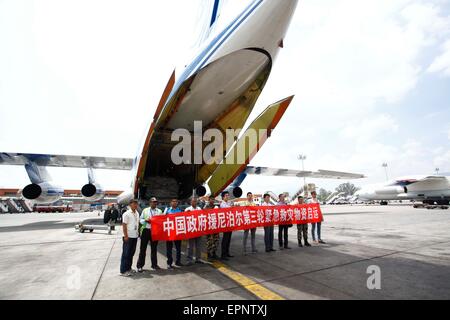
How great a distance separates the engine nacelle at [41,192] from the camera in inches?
503

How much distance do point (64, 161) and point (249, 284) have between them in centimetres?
1646

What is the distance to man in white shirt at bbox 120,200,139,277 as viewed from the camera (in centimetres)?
449

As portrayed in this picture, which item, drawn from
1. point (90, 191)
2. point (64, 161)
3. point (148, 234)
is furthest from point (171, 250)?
point (64, 161)

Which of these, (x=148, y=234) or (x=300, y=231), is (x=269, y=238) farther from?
(x=148, y=234)

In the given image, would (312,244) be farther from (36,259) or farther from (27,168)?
(27,168)

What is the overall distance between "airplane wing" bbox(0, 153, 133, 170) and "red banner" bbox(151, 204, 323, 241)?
12580 mm

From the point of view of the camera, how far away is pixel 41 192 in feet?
43.0

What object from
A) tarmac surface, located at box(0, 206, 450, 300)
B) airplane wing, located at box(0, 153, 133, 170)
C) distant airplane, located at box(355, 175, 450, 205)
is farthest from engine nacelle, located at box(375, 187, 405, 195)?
airplane wing, located at box(0, 153, 133, 170)

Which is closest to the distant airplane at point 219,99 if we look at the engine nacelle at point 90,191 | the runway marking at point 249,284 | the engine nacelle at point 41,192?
the runway marking at point 249,284

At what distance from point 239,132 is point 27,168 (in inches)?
541

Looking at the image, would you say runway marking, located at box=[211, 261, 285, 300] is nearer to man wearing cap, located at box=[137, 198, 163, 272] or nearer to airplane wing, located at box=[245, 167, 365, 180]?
man wearing cap, located at box=[137, 198, 163, 272]

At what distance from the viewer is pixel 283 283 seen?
148 inches

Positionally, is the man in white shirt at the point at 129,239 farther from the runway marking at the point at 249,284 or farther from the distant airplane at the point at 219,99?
the distant airplane at the point at 219,99
